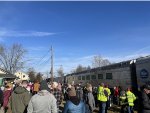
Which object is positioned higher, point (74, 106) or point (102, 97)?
point (102, 97)

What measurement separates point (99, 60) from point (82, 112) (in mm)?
127865

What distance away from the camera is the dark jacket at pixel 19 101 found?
988 cm

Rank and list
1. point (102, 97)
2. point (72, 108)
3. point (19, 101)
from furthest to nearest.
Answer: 1. point (102, 97)
2. point (19, 101)
3. point (72, 108)

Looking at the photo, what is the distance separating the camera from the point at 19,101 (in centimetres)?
994

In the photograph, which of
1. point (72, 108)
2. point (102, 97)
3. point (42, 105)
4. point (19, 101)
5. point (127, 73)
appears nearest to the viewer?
point (72, 108)

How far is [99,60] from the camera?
13500 cm

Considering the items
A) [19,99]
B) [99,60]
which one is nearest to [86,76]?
[19,99]

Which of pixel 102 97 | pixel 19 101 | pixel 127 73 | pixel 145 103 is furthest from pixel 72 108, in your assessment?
pixel 127 73

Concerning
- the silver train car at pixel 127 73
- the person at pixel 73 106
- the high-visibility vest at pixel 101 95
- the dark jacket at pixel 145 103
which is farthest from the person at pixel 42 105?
the silver train car at pixel 127 73

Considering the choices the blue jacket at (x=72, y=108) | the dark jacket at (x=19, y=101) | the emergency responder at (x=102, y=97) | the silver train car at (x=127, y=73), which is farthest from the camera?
the silver train car at (x=127, y=73)

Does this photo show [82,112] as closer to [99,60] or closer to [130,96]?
[130,96]

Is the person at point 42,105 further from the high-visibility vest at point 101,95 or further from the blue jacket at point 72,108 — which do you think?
the high-visibility vest at point 101,95

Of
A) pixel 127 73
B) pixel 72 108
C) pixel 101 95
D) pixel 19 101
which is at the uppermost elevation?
pixel 127 73

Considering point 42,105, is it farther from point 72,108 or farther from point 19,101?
point 19,101
